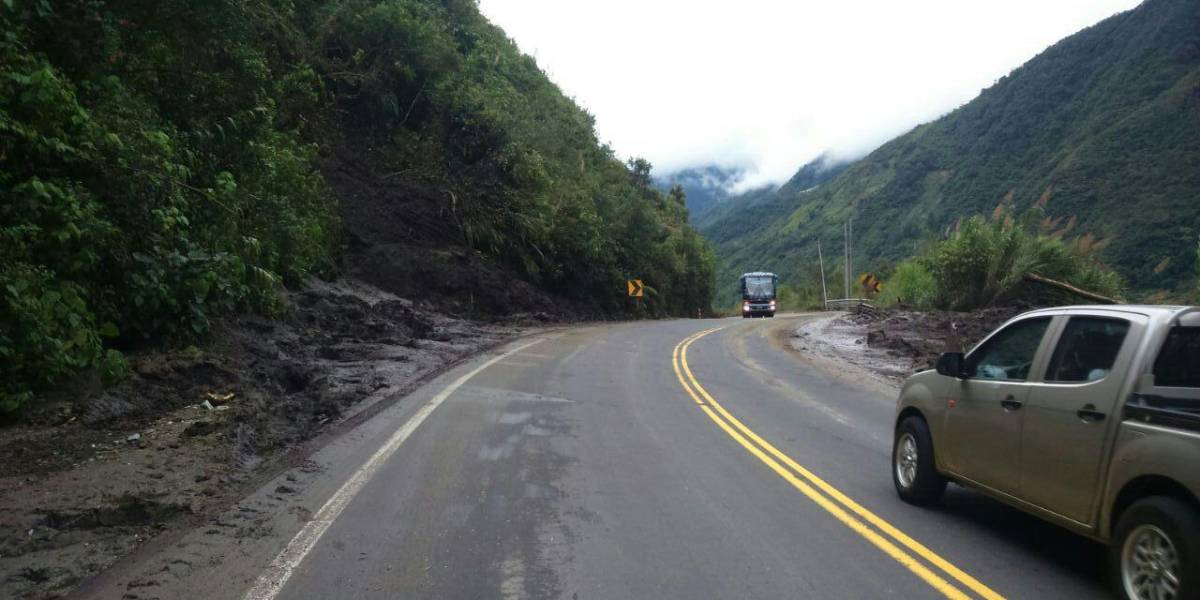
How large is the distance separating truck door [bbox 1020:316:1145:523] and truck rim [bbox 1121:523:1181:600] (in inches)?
14.5

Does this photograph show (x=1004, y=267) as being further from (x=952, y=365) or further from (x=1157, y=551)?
(x=1157, y=551)

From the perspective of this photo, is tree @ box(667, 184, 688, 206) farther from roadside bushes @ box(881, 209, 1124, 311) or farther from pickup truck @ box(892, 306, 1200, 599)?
pickup truck @ box(892, 306, 1200, 599)

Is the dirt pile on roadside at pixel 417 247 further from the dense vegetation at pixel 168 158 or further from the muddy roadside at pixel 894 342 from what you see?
the muddy roadside at pixel 894 342

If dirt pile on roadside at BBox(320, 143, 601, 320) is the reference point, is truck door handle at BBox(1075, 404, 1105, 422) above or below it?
below

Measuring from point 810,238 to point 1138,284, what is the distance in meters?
80.3

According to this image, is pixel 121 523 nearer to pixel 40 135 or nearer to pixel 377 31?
pixel 40 135

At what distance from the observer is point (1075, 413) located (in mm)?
4855

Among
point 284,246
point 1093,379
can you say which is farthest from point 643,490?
point 284,246

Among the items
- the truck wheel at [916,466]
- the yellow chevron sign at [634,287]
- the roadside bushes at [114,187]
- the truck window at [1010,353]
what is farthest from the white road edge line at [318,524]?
the yellow chevron sign at [634,287]

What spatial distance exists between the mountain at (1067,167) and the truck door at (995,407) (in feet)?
141

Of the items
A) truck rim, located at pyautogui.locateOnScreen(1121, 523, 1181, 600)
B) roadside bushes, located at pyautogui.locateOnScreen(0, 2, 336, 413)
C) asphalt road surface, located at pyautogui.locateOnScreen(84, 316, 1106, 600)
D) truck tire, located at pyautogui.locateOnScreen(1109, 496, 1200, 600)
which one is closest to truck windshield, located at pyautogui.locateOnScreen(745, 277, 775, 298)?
roadside bushes, located at pyautogui.locateOnScreen(0, 2, 336, 413)

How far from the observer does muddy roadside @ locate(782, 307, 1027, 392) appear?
721 inches

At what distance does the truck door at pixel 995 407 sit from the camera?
5496 mm

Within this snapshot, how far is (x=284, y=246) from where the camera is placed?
18.5 metres
